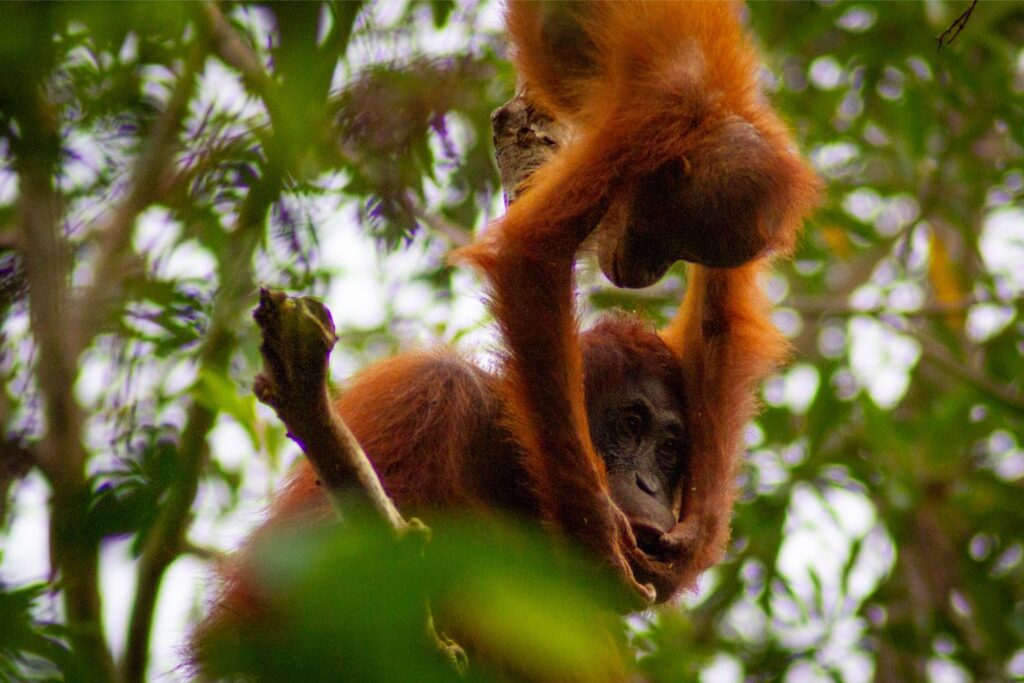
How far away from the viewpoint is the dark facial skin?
10.4 feet

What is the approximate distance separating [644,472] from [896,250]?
5.50m

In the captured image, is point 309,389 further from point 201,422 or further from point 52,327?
point 201,422

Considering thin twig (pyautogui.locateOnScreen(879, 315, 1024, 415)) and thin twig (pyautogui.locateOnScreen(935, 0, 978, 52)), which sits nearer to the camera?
thin twig (pyautogui.locateOnScreen(935, 0, 978, 52))

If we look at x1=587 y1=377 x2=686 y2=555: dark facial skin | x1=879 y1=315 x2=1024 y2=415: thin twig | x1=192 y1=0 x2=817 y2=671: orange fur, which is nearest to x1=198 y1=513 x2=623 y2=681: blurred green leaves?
x1=192 y1=0 x2=817 y2=671: orange fur

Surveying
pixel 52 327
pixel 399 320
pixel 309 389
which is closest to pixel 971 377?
pixel 399 320

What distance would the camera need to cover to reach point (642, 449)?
131 inches

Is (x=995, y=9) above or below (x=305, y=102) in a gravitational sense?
below

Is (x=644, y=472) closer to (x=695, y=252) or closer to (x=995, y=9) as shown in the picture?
(x=695, y=252)

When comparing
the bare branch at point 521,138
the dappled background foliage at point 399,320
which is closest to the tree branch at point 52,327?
the dappled background foliage at point 399,320

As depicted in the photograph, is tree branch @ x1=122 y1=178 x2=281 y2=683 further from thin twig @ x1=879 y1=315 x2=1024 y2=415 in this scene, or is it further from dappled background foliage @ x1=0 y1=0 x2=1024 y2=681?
thin twig @ x1=879 y1=315 x2=1024 y2=415

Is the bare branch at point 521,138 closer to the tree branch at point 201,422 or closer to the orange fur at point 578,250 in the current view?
the orange fur at point 578,250

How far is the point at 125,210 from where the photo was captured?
321 centimetres

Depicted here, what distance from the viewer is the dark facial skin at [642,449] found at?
10.4 feet

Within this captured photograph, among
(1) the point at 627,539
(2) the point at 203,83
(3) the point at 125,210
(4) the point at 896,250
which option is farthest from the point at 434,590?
(4) the point at 896,250
